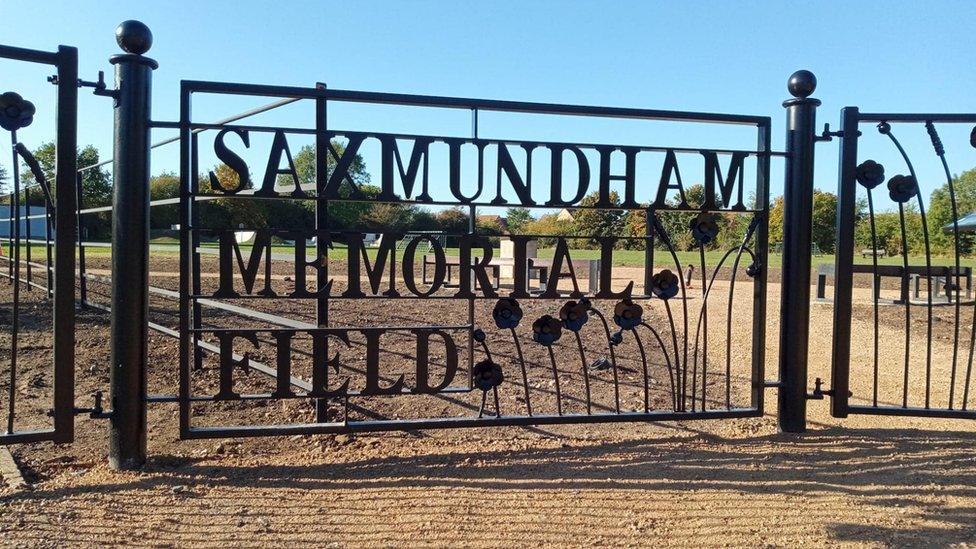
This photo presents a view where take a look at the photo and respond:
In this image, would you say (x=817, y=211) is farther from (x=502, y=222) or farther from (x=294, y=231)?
(x=294, y=231)

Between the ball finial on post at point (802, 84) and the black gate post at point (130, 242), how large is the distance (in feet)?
11.7

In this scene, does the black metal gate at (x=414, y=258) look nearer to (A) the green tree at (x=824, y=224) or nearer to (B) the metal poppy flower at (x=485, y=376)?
(B) the metal poppy flower at (x=485, y=376)

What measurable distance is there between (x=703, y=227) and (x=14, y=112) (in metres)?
3.66

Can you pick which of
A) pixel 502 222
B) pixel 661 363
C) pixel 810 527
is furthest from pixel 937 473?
pixel 502 222

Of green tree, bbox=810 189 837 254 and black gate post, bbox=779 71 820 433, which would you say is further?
green tree, bbox=810 189 837 254

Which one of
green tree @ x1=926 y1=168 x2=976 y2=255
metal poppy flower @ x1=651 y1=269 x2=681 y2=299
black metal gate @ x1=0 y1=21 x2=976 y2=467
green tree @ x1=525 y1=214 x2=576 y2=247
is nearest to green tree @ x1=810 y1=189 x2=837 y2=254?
green tree @ x1=926 y1=168 x2=976 y2=255

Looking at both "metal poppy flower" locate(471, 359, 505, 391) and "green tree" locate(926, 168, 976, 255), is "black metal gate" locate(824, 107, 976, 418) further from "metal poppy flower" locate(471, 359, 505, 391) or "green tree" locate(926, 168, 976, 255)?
"green tree" locate(926, 168, 976, 255)

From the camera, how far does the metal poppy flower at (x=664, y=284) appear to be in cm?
422

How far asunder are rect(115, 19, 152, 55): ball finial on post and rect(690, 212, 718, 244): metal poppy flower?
10.1ft

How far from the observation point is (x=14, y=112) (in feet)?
11.0

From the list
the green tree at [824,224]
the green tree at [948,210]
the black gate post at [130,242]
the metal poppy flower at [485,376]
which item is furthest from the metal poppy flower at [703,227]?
the green tree at [824,224]

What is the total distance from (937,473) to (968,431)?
1142 millimetres

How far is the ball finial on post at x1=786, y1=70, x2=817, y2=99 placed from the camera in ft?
13.8

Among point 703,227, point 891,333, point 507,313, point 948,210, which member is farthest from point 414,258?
point 948,210
